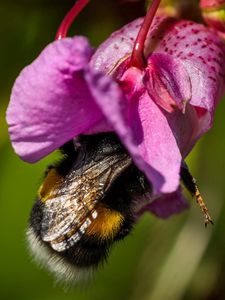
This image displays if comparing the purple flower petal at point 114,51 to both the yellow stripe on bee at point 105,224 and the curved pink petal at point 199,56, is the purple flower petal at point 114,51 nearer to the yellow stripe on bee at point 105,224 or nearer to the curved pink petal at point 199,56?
the curved pink petal at point 199,56

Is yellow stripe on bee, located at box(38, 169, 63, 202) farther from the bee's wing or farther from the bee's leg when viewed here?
the bee's leg

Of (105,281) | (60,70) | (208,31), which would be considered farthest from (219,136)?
(60,70)

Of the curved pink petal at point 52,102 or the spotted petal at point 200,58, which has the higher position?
the curved pink petal at point 52,102

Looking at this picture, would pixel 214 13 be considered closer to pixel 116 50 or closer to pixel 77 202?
pixel 116 50

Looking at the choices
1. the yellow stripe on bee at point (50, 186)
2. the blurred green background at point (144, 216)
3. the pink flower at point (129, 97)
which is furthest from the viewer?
the blurred green background at point (144, 216)

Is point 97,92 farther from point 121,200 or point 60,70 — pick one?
point 121,200

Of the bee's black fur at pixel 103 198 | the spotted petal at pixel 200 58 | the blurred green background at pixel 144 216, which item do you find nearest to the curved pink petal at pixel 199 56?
the spotted petal at pixel 200 58

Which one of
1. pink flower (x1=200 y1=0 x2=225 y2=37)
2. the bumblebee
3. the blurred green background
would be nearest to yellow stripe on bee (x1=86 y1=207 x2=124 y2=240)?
the bumblebee
